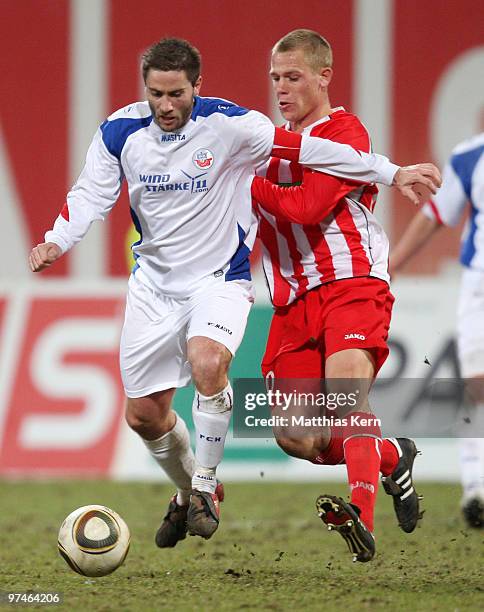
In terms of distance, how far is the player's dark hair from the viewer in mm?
5336

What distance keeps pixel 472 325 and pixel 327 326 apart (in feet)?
6.31

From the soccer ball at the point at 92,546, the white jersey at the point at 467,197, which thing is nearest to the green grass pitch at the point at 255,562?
the soccer ball at the point at 92,546

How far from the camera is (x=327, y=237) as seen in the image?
5.73 metres

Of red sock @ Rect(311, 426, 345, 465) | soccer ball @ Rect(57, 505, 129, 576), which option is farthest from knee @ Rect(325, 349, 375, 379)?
soccer ball @ Rect(57, 505, 129, 576)

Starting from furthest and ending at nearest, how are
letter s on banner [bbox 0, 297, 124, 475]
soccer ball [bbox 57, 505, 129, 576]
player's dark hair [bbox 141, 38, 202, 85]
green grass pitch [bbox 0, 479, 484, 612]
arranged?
1. letter s on banner [bbox 0, 297, 124, 475]
2. player's dark hair [bbox 141, 38, 202, 85]
3. soccer ball [bbox 57, 505, 129, 576]
4. green grass pitch [bbox 0, 479, 484, 612]

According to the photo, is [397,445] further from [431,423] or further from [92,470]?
[92,470]

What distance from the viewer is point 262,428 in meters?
6.50

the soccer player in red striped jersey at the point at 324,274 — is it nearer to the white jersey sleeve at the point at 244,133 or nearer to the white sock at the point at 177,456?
the white jersey sleeve at the point at 244,133

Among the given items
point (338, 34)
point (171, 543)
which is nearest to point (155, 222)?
point (171, 543)

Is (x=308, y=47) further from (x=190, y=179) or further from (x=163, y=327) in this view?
(x=163, y=327)

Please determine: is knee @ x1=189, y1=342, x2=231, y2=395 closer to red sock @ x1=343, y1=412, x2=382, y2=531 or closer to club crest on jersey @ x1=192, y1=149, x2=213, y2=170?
red sock @ x1=343, y1=412, x2=382, y2=531

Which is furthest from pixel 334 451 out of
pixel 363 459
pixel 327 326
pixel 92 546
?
pixel 92 546

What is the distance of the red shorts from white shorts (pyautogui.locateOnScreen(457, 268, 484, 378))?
5.24ft

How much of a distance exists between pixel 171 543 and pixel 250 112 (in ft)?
6.92
